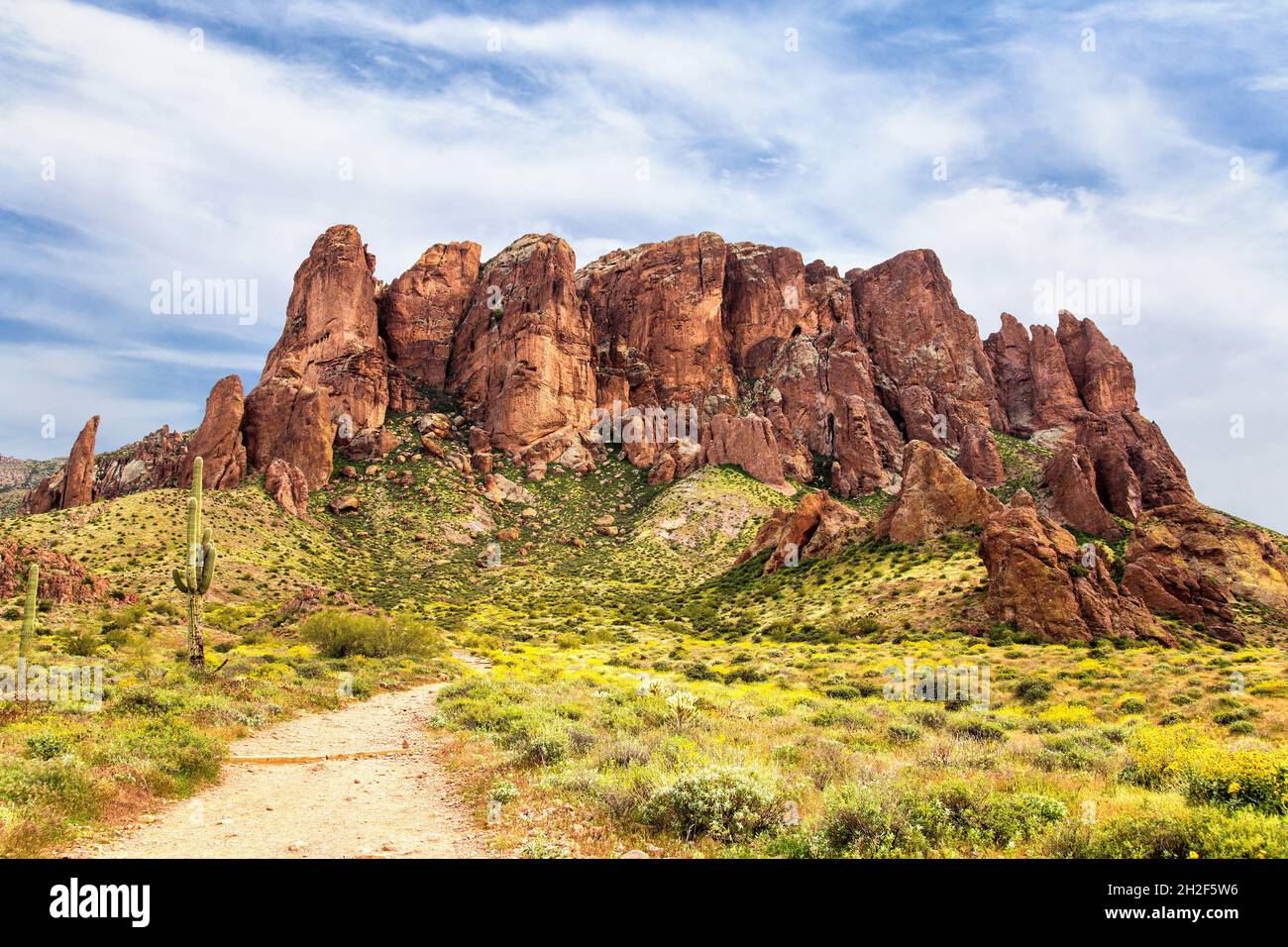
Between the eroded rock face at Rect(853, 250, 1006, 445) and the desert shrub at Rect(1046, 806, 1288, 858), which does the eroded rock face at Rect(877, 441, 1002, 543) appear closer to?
the desert shrub at Rect(1046, 806, 1288, 858)

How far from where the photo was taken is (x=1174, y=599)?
37.8 metres

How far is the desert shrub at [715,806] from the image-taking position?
744 cm

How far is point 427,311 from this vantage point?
368 ft

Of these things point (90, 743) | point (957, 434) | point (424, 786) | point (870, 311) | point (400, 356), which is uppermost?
point (870, 311)

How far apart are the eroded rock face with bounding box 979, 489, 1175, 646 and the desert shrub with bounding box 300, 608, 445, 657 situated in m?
29.9

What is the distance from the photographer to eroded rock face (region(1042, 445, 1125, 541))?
62.8 metres

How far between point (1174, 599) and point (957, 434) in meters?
72.9

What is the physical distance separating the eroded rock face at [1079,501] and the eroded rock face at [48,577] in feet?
260

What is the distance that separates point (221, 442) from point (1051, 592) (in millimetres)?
79193

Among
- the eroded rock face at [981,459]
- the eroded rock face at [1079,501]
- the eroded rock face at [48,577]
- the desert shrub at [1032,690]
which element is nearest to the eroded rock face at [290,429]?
the eroded rock face at [48,577]
